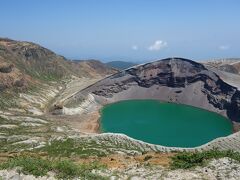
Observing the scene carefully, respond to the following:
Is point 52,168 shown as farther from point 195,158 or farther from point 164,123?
point 164,123

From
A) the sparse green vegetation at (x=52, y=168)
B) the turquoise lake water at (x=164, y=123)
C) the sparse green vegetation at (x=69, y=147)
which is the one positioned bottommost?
the turquoise lake water at (x=164, y=123)

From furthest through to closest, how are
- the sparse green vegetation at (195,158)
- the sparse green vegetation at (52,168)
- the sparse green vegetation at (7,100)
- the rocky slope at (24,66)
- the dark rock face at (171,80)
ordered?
1. the dark rock face at (171,80)
2. the rocky slope at (24,66)
3. the sparse green vegetation at (7,100)
4. the sparse green vegetation at (195,158)
5. the sparse green vegetation at (52,168)

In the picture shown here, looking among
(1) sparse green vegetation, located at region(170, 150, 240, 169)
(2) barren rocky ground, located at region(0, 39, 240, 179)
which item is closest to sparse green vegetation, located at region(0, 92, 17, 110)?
(2) barren rocky ground, located at region(0, 39, 240, 179)

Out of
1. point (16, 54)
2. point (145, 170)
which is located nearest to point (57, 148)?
point (145, 170)

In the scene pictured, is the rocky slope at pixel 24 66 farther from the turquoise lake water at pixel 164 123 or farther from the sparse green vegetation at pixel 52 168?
the sparse green vegetation at pixel 52 168

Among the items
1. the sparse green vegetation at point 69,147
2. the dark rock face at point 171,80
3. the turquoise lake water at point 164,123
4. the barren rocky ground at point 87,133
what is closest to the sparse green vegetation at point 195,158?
the barren rocky ground at point 87,133

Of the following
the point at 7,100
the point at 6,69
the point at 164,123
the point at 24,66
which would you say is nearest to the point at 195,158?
the point at 164,123

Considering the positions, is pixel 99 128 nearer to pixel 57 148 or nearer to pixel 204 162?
pixel 57 148
